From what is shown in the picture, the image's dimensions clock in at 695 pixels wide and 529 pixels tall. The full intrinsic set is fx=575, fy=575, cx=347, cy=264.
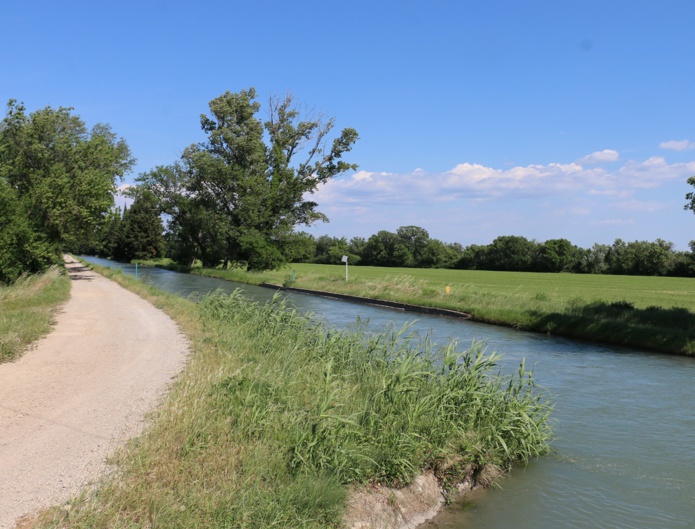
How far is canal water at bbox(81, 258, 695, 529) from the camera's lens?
21.4 ft

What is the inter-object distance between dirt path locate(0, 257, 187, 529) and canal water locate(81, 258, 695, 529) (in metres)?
3.79

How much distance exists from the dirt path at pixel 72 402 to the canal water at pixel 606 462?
3.79 m

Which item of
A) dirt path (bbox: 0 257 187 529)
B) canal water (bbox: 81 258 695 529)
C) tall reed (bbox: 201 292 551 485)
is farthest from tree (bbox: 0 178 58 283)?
canal water (bbox: 81 258 695 529)

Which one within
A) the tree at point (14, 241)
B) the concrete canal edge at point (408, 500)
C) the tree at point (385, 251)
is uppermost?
the tree at point (385, 251)

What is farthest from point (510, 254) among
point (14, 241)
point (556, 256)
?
point (14, 241)

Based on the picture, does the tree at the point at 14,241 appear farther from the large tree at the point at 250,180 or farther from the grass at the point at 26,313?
the large tree at the point at 250,180

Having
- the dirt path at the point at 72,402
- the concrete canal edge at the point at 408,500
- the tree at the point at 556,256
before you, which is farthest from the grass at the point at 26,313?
the tree at the point at 556,256

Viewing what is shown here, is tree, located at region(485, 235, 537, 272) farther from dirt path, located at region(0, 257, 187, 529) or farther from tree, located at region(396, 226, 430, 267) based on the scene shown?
dirt path, located at region(0, 257, 187, 529)

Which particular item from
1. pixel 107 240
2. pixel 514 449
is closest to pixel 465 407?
pixel 514 449

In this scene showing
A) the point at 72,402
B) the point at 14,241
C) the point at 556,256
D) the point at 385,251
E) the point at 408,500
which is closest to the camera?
the point at 408,500

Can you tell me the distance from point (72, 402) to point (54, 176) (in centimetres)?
3093

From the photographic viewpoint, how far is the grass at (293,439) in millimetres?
4879

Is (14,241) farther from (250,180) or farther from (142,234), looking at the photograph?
(142,234)

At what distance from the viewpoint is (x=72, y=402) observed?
7715mm
